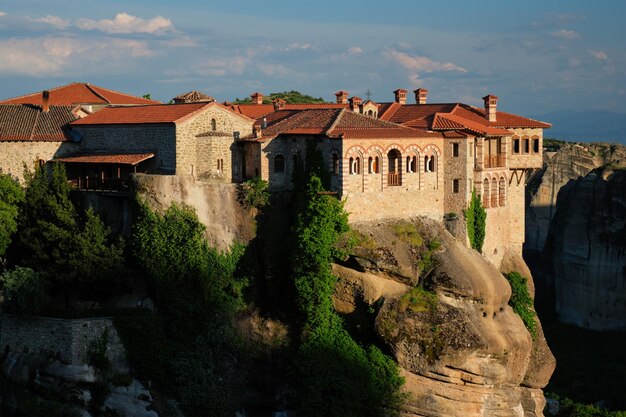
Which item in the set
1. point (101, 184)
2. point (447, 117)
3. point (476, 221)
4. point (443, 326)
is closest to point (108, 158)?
point (101, 184)

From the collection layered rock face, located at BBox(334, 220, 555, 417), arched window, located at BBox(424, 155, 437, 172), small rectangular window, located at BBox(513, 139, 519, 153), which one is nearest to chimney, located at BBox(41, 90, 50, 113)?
layered rock face, located at BBox(334, 220, 555, 417)

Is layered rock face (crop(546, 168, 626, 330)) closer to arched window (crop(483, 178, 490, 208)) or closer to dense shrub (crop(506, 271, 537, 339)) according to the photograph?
dense shrub (crop(506, 271, 537, 339))

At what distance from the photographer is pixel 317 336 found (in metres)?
42.7

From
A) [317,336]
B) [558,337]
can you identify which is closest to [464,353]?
[317,336]

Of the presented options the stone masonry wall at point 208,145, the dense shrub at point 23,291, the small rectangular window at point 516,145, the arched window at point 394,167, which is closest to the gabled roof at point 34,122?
the stone masonry wall at point 208,145

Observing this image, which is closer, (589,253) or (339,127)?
(339,127)

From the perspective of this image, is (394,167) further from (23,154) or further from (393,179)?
(23,154)

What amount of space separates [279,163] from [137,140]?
6.37 metres

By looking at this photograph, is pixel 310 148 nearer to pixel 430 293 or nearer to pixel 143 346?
pixel 430 293

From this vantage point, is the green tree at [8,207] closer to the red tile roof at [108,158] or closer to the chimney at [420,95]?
the red tile roof at [108,158]

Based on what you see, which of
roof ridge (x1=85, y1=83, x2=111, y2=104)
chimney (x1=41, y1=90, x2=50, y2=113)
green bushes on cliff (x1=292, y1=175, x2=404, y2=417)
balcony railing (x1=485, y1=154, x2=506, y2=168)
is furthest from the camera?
roof ridge (x1=85, y1=83, x2=111, y2=104)

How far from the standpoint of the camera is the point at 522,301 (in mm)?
50562

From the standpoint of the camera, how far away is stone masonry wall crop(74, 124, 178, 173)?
1785 inches

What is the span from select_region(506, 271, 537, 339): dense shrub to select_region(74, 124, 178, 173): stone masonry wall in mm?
17068
